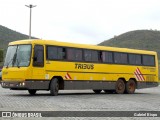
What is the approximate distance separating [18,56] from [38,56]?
1130 mm

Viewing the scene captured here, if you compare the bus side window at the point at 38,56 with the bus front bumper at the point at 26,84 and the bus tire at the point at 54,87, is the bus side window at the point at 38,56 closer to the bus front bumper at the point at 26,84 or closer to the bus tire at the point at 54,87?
the bus front bumper at the point at 26,84

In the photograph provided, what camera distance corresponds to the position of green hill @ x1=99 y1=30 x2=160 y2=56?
125 meters

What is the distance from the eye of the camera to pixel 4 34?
433 ft

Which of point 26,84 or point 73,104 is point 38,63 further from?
point 73,104

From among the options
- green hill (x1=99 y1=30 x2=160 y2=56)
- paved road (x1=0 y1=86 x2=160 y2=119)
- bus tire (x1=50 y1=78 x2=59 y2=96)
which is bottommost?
paved road (x1=0 y1=86 x2=160 y2=119)

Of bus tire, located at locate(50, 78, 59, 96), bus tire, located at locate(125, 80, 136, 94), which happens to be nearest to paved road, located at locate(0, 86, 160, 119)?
bus tire, located at locate(50, 78, 59, 96)

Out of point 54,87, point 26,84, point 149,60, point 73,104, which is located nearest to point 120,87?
point 149,60

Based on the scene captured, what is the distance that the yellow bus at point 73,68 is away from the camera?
2516cm

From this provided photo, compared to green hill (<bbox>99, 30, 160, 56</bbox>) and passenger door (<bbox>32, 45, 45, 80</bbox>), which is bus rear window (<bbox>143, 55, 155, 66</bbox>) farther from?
green hill (<bbox>99, 30, 160, 56</bbox>)

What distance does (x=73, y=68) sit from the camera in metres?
27.6

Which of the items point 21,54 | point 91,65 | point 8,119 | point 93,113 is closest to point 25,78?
point 21,54

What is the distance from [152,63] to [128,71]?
127 inches

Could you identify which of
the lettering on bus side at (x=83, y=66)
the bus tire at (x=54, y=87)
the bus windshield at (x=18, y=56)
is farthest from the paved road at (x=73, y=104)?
the lettering on bus side at (x=83, y=66)

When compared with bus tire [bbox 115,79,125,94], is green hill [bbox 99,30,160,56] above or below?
above
